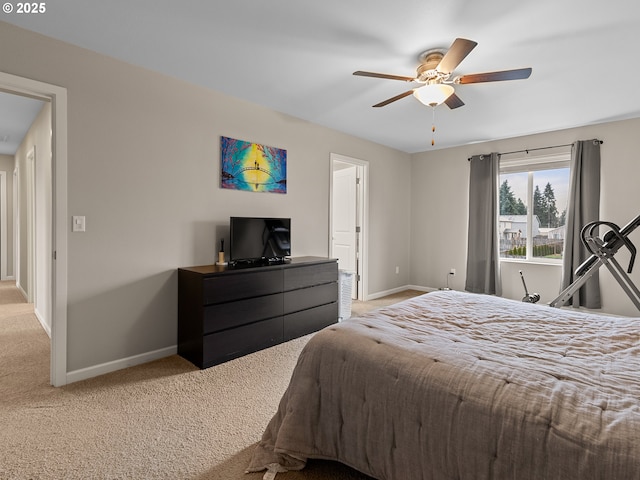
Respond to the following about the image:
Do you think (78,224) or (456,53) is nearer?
(456,53)

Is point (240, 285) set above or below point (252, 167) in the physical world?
below

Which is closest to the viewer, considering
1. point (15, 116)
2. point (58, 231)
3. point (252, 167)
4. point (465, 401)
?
point (465, 401)

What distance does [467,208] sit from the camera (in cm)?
535

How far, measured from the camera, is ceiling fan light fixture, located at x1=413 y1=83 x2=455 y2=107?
2449mm

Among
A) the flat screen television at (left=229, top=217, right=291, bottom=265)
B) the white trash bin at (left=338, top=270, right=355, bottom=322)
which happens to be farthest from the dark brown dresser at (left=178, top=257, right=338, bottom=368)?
the white trash bin at (left=338, top=270, right=355, bottom=322)

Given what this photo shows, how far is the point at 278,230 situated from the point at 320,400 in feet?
7.49

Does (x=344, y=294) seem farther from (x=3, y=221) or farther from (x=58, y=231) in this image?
(x=3, y=221)

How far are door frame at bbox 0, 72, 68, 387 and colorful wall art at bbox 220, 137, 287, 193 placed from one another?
1.29 meters

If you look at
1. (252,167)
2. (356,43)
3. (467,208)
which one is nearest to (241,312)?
(252,167)

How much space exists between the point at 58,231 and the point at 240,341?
5.40ft

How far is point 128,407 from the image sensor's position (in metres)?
2.14

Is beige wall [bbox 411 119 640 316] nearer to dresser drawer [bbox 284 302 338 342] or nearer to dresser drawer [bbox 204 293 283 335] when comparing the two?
dresser drawer [bbox 284 302 338 342]

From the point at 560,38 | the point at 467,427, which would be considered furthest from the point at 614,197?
the point at 467,427

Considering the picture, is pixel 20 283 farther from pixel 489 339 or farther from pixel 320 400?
pixel 489 339
